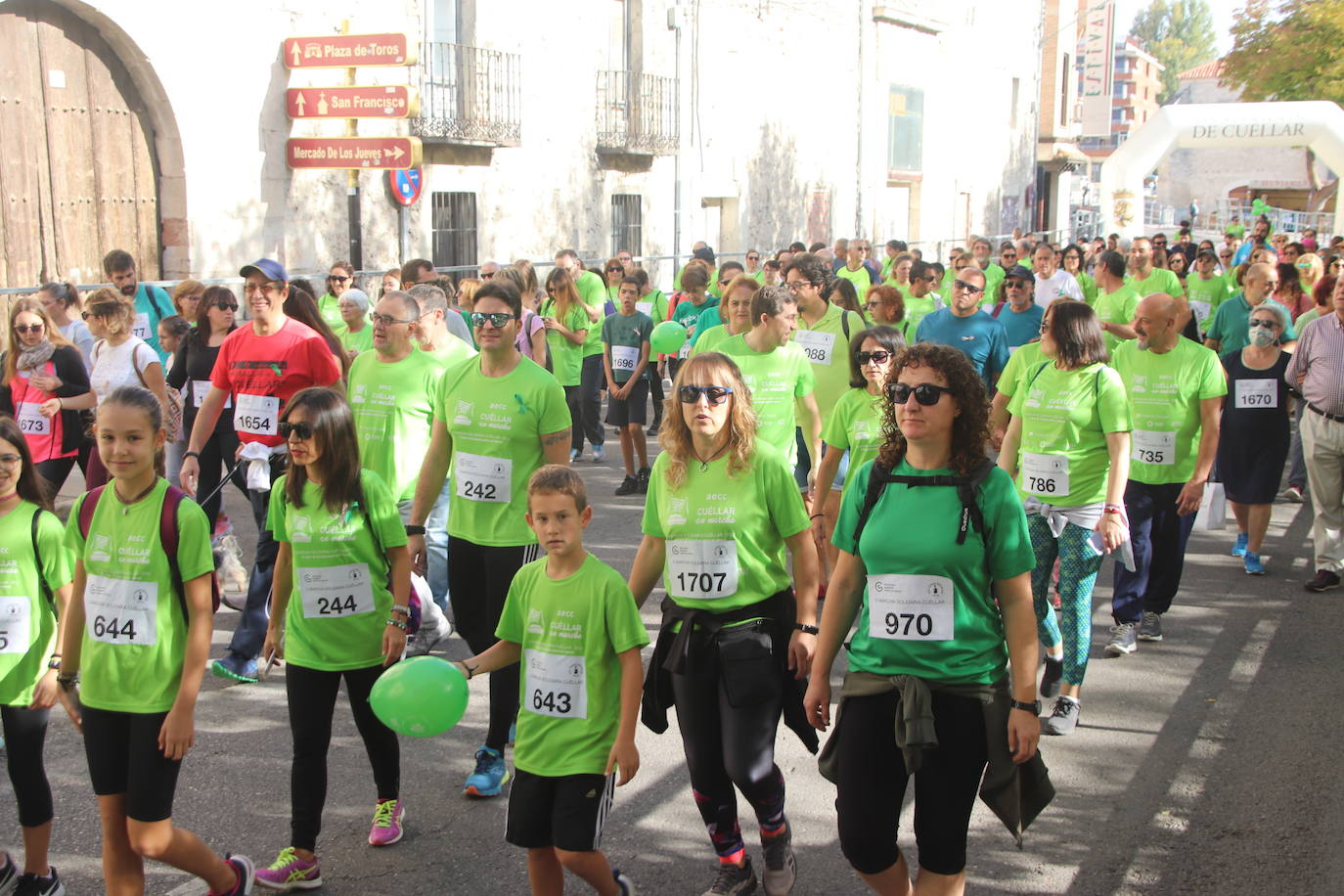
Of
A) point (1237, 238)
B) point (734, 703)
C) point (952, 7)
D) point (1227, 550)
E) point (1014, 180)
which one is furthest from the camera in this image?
point (1014, 180)

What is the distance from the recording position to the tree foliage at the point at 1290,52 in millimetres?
38812

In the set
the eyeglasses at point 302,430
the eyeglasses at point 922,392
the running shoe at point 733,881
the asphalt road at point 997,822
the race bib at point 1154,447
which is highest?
the eyeglasses at point 922,392

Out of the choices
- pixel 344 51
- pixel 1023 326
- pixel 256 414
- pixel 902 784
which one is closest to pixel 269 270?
pixel 256 414

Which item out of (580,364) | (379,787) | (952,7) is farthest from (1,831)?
(952,7)

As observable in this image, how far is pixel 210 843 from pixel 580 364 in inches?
298

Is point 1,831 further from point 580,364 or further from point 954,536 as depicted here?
point 580,364

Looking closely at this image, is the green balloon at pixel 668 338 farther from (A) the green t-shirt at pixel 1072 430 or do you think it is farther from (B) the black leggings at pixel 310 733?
(B) the black leggings at pixel 310 733

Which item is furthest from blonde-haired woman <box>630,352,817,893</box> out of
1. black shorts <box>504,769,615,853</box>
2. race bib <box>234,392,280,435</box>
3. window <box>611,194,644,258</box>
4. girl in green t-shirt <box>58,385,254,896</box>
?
window <box>611,194,644,258</box>

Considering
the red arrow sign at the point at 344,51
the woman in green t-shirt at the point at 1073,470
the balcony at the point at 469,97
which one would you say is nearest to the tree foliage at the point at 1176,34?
the balcony at the point at 469,97

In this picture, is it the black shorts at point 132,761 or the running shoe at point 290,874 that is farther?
the running shoe at point 290,874

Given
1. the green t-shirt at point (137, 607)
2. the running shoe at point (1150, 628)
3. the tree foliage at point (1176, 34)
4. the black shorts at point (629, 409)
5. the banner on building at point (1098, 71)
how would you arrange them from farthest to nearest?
1. the tree foliage at point (1176, 34)
2. the banner on building at point (1098, 71)
3. the black shorts at point (629, 409)
4. the running shoe at point (1150, 628)
5. the green t-shirt at point (137, 607)

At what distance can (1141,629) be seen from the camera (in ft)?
24.0

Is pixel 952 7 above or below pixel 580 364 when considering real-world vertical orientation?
above

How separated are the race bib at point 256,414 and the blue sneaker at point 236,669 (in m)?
1.07
